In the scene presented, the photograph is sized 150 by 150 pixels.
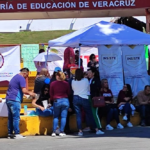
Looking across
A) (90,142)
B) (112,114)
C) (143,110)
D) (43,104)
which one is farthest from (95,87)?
(90,142)

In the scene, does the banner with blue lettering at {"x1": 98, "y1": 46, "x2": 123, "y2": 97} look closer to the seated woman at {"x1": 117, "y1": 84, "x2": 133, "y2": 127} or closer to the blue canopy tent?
the blue canopy tent

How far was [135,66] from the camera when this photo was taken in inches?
556

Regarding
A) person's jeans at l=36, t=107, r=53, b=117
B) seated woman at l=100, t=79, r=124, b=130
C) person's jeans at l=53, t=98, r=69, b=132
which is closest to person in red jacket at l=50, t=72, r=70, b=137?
person's jeans at l=53, t=98, r=69, b=132

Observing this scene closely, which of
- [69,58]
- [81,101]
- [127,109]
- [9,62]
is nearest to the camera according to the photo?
[81,101]

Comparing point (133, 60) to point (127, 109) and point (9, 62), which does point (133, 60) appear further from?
point (9, 62)

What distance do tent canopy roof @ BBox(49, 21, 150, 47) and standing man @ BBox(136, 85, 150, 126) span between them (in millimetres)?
1430

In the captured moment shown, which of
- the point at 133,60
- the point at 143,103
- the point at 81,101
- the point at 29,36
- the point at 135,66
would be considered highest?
the point at 29,36

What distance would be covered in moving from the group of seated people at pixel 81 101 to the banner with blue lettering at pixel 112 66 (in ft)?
3.11

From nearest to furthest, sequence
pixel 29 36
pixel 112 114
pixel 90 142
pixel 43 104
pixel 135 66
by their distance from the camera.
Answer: pixel 90 142 < pixel 43 104 < pixel 112 114 < pixel 135 66 < pixel 29 36

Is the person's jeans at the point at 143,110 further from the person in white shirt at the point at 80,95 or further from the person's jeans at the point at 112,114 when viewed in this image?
the person in white shirt at the point at 80,95

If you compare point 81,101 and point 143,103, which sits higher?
point 81,101

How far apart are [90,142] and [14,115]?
2.08 m

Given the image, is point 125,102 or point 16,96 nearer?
point 16,96

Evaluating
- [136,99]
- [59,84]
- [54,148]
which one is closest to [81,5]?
[136,99]
